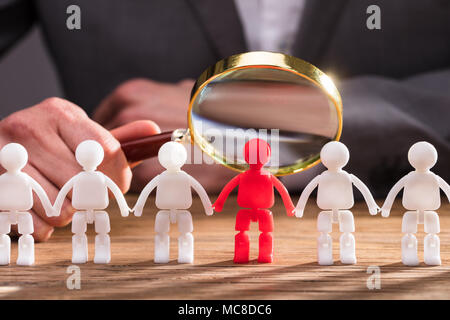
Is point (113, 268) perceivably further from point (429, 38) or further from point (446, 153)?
point (429, 38)

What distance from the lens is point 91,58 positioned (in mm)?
1486

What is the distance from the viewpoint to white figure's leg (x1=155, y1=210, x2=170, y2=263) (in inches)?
25.9

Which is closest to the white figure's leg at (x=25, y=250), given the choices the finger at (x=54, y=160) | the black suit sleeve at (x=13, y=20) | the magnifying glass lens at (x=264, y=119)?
the finger at (x=54, y=160)

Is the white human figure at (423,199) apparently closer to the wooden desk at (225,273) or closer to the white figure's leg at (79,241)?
the wooden desk at (225,273)

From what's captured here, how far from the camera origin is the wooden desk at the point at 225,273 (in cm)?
53

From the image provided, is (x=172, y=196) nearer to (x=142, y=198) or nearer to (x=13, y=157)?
(x=142, y=198)

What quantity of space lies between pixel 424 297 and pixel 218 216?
485 mm

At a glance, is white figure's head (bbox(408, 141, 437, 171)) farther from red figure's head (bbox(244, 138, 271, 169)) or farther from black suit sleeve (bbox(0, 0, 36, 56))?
black suit sleeve (bbox(0, 0, 36, 56))

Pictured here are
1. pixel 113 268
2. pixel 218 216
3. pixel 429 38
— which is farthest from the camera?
pixel 429 38

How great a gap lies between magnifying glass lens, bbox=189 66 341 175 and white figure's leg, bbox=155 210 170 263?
0.11m

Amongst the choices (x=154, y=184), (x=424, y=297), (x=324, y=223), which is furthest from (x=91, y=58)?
(x=424, y=297)

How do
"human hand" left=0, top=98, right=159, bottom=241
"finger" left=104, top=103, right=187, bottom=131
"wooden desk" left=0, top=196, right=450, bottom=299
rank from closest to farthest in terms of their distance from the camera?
"wooden desk" left=0, top=196, right=450, bottom=299 < "human hand" left=0, top=98, right=159, bottom=241 < "finger" left=104, top=103, right=187, bottom=131

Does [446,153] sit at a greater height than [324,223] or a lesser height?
greater

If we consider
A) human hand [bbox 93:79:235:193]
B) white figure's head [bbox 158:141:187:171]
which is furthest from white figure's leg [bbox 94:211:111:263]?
human hand [bbox 93:79:235:193]
